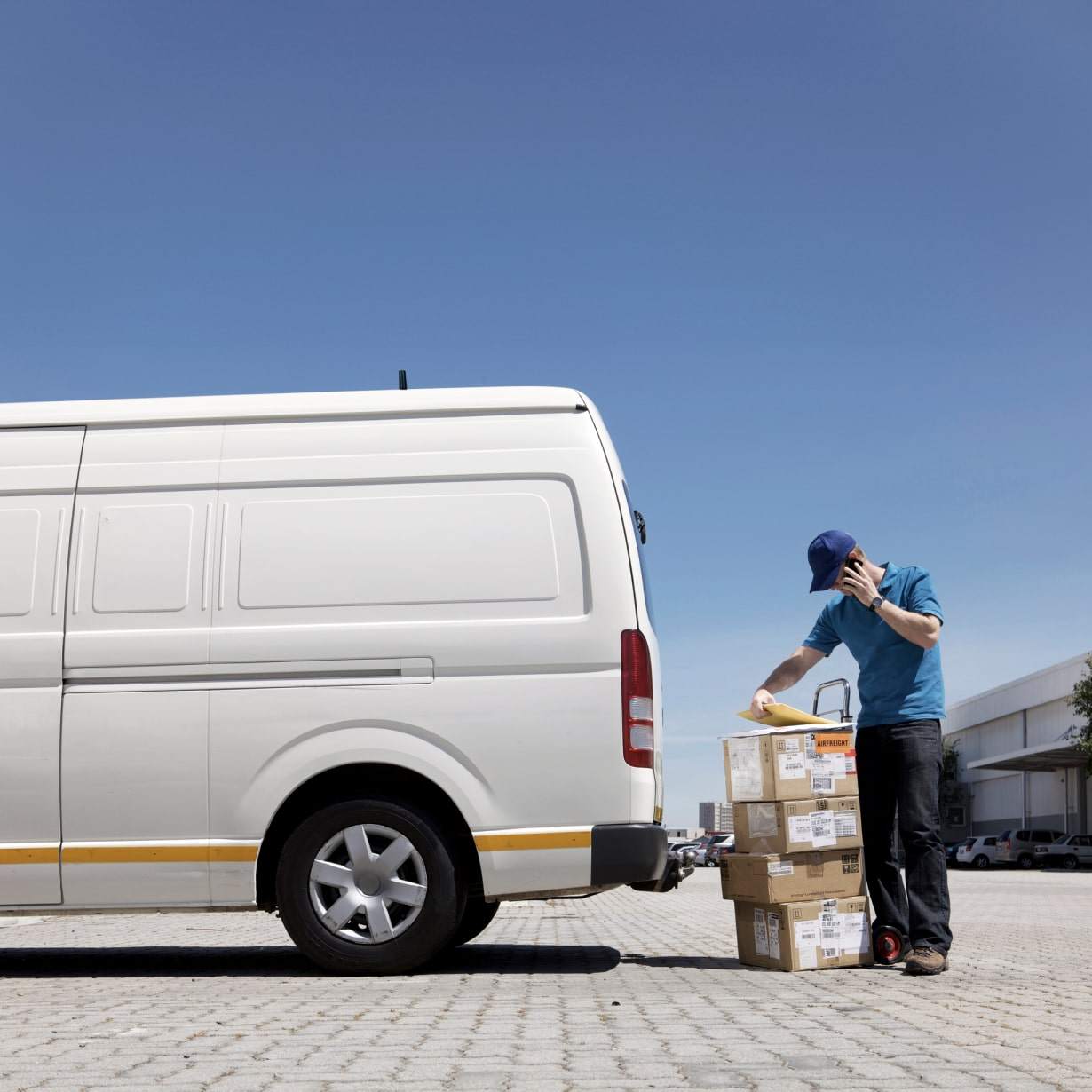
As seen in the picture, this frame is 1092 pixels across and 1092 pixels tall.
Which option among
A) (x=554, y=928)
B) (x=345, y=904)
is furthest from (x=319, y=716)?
(x=554, y=928)

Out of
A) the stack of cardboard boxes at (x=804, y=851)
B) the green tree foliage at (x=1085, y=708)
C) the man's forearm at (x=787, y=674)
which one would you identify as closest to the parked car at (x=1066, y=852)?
the green tree foliage at (x=1085, y=708)

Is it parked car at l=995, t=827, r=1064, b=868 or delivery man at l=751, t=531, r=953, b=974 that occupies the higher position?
delivery man at l=751, t=531, r=953, b=974

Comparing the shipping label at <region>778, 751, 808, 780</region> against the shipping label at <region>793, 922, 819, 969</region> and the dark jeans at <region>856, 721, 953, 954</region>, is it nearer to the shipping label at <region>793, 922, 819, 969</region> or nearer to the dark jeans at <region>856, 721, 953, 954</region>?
the dark jeans at <region>856, 721, 953, 954</region>

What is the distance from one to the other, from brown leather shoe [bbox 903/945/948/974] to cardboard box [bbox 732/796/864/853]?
0.57 m

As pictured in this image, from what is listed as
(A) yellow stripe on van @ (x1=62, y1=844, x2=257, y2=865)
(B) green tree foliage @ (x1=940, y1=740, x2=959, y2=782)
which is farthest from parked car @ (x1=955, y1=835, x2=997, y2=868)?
(A) yellow stripe on van @ (x1=62, y1=844, x2=257, y2=865)

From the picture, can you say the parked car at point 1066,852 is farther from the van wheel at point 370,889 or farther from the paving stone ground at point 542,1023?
the van wheel at point 370,889

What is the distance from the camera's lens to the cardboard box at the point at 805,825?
22.9ft

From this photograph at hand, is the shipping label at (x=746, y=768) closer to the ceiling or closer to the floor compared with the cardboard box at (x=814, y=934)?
closer to the ceiling

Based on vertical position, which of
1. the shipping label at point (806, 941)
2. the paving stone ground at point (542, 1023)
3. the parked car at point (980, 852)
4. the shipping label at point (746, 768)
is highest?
the shipping label at point (746, 768)

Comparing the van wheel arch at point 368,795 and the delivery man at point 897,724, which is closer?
the van wheel arch at point 368,795

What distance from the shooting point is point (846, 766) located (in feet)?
23.6

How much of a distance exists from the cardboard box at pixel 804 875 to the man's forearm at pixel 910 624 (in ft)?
3.47

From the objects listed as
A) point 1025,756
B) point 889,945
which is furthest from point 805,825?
point 1025,756

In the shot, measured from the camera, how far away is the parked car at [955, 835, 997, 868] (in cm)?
5169
